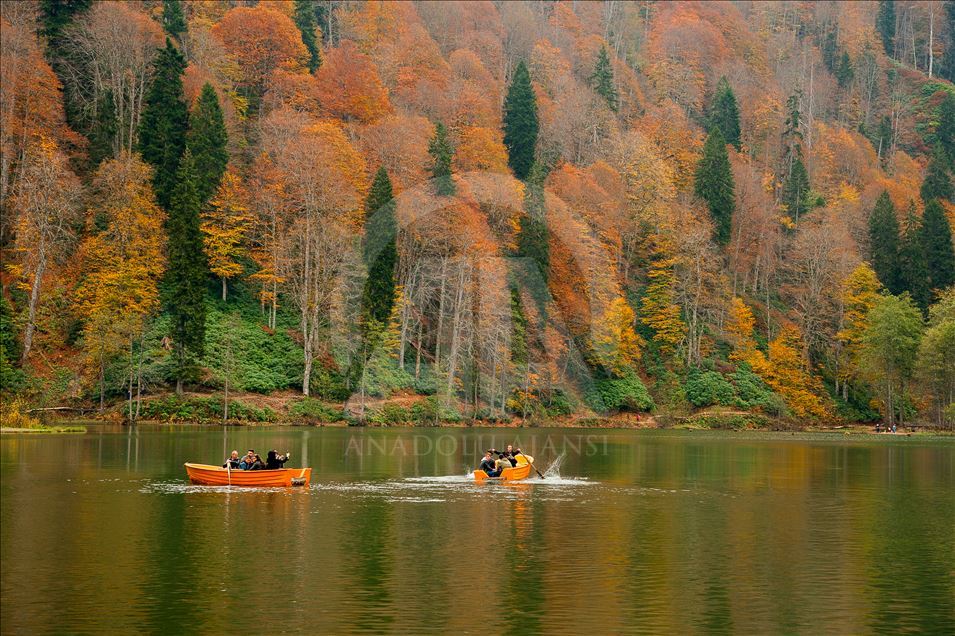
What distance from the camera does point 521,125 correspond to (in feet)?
433

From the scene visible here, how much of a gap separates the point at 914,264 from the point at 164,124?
8078cm

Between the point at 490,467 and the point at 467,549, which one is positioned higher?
the point at 490,467

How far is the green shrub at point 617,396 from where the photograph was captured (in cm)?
10131

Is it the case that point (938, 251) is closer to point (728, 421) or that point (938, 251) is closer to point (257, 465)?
point (728, 421)

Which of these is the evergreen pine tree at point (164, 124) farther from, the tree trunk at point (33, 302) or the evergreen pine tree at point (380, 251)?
the evergreen pine tree at point (380, 251)

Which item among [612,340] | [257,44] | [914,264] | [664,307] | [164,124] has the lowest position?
[612,340]

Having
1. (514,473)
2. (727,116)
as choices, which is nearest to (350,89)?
(727,116)

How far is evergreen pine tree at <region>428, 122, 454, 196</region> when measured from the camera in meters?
103

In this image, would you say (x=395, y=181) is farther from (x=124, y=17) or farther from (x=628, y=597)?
(x=628, y=597)

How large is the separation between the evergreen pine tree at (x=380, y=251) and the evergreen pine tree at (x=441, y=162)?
6.81 metres

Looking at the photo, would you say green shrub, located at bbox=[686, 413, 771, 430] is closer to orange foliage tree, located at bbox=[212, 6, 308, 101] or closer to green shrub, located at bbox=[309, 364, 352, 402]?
green shrub, located at bbox=[309, 364, 352, 402]

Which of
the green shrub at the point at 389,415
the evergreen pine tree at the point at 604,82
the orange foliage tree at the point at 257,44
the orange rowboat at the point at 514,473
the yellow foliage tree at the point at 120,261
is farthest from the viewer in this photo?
the evergreen pine tree at the point at 604,82

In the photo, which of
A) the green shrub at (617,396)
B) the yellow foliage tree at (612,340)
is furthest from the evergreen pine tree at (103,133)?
the green shrub at (617,396)

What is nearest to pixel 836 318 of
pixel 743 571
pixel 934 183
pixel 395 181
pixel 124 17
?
pixel 934 183
